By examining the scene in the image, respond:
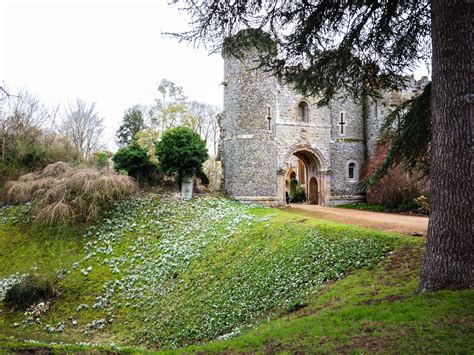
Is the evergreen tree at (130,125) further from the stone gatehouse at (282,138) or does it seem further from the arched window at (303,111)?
the arched window at (303,111)

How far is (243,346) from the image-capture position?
4301mm

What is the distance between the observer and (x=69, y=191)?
12.9 meters

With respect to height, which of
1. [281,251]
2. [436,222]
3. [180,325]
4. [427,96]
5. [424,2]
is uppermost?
[424,2]

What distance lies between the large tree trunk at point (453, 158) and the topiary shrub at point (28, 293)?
940 cm

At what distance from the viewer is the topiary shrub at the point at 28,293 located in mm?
8914

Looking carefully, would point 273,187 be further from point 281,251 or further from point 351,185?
point 281,251

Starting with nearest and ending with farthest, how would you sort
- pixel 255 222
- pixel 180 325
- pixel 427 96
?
1. pixel 427 96
2. pixel 180 325
3. pixel 255 222

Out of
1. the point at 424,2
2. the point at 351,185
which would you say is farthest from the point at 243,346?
the point at 351,185

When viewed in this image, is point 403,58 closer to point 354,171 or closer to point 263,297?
point 263,297

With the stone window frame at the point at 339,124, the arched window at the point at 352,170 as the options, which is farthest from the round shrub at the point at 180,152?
the arched window at the point at 352,170

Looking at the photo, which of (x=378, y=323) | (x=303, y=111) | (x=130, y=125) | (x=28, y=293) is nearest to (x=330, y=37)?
(x=378, y=323)

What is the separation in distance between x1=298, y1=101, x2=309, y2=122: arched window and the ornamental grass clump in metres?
10.3

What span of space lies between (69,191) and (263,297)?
9550 mm

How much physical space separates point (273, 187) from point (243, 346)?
1341cm
